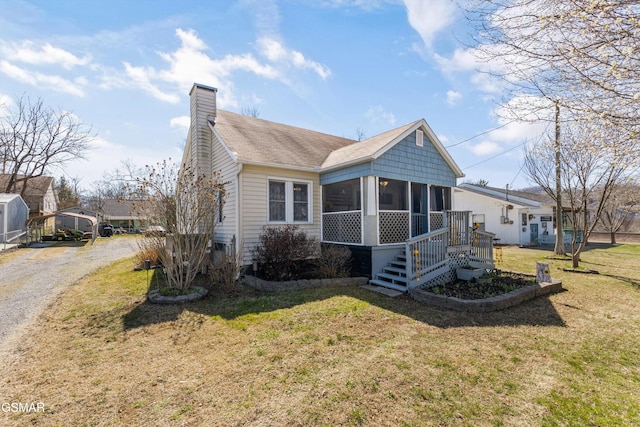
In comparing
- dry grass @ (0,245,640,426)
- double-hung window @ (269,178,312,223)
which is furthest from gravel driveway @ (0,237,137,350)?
double-hung window @ (269,178,312,223)

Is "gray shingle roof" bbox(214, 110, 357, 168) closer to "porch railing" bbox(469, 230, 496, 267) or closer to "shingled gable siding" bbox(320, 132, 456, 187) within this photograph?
"shingled gable siding" bbox(320, 132, 456, 187)

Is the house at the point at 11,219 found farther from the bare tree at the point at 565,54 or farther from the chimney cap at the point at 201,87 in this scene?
the bare tree at the point at 565,54

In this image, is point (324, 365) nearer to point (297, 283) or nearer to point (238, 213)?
point (297, 283)

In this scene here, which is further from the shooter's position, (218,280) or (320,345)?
(218,280)

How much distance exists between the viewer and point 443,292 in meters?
7.52

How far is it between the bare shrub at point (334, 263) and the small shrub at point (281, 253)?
605 mm

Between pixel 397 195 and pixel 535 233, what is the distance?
16973mm

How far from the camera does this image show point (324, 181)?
10539 millimetres

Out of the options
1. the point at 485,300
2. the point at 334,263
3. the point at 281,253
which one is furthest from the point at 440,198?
the point at 281,253

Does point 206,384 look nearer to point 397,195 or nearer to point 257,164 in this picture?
point 257,164

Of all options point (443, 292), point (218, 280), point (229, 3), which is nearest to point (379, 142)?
point (443, 292)

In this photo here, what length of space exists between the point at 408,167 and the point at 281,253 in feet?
17.3

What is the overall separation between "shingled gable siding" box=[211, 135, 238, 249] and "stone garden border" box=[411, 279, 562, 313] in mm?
5748

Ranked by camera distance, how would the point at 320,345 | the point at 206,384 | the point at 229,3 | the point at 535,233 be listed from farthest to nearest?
the point at 535,233 < the point at 229,3 < the point at 320,345 < the point at 206,384
